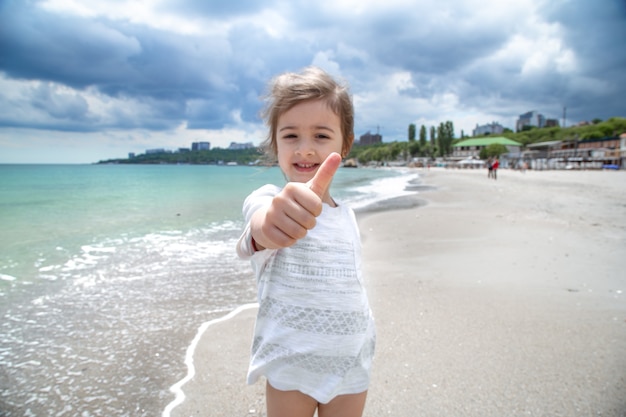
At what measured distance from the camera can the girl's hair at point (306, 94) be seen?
1.49 meters

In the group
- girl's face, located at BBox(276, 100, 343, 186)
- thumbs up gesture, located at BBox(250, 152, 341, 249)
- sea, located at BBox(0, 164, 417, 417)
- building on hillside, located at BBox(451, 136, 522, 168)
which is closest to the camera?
thumbs up gesture, located at BBox(250, 152, 341, 249)

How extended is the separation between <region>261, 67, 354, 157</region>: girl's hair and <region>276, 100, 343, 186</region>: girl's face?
0.03 metres

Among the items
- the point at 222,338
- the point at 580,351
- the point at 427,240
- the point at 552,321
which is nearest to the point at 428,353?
the point at 580,351

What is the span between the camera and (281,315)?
4.42 feet

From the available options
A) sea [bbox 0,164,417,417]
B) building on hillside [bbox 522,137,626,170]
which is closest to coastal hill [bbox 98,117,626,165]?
building on hillside [bbox 522,137,626,170]

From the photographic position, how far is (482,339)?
122 inches

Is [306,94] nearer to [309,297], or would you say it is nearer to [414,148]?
[309,297]

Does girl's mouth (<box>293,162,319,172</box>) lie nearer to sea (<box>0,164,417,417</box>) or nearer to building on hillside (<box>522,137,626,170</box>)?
sea (<box>0,164,417,417</box>)

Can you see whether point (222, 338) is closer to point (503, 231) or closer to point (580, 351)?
point (580, 351)

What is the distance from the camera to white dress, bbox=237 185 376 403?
1330mm

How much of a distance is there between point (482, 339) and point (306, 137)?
8.67ft

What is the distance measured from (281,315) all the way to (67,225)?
12001mm

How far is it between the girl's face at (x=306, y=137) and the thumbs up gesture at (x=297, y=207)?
42cm

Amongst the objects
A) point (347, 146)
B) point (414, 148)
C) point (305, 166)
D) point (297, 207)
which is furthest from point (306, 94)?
point (414, 148)
